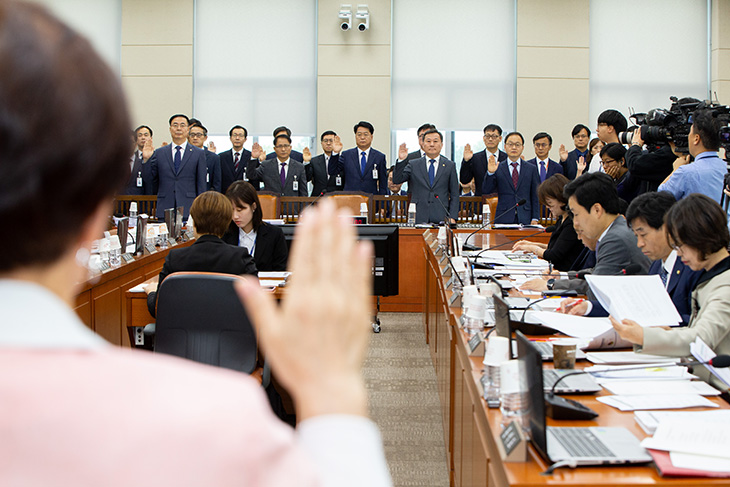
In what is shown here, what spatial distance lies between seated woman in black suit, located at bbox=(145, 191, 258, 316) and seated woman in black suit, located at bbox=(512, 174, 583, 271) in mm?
2279

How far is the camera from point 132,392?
0.44 m

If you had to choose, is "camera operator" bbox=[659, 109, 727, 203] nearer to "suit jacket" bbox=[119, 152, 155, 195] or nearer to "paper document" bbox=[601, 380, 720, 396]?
"paper document" bbox=[601, 380, 720, 396]

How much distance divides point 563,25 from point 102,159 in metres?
10.7

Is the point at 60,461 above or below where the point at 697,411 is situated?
above

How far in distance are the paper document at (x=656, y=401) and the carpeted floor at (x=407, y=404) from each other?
4.57 ft

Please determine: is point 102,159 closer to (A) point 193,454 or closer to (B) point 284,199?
(A) point 193,454

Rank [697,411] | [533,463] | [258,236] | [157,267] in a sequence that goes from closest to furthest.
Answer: [533,463]
[697,411]
[258,236]
[157,267]

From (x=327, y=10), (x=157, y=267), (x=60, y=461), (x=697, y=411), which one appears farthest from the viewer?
(x=327, y=10)

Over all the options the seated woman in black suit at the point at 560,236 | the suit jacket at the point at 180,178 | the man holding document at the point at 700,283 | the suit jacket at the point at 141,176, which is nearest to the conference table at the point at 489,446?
the man holding document at the point at 700,283

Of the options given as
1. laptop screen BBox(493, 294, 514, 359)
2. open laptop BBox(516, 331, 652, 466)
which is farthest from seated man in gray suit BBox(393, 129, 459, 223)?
open laptop BBox(516, 331, 652, 466)

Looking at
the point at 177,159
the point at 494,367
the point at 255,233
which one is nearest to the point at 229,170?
the point at 177,159

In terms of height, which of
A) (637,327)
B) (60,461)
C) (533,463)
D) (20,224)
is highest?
(20,224)

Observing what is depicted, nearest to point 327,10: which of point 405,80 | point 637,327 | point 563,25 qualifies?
point 405,80

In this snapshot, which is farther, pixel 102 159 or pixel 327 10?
pixel 327 10
